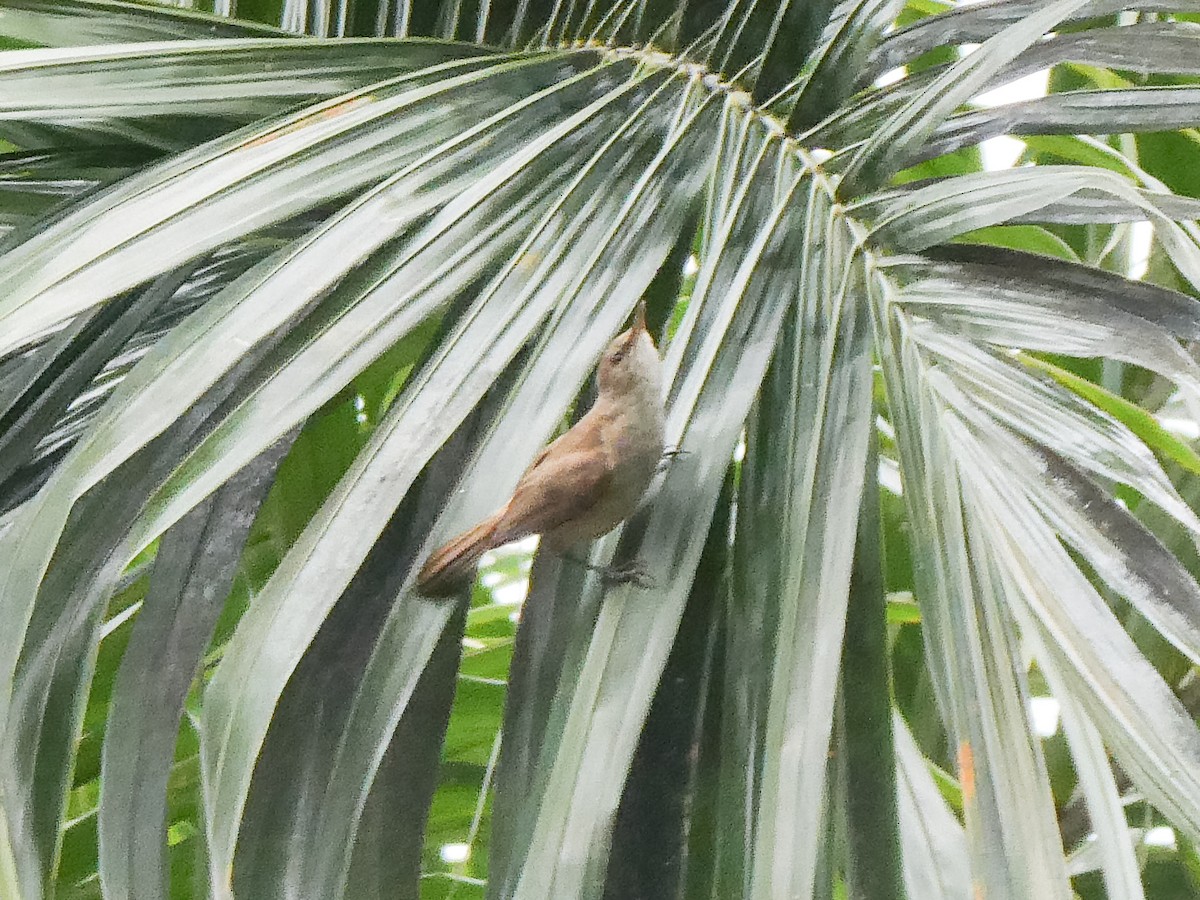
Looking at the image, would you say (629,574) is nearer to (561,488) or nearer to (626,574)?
(626,574)

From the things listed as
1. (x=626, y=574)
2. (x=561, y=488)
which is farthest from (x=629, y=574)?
(x=561, y=488)

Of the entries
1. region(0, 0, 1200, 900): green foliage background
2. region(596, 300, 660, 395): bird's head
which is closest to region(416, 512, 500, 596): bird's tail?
region(0, 0, 1200, 900): green foliage background

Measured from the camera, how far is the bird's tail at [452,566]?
0.40 m

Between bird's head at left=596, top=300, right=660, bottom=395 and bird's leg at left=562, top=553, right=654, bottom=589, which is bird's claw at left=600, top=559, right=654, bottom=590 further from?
bird's head at left=596, top=300, right=660, bottom=395

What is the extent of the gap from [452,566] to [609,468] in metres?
0.13

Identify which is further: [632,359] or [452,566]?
[632,359]

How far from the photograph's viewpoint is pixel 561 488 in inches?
20.9

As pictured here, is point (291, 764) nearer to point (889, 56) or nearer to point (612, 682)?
point (612, 682)

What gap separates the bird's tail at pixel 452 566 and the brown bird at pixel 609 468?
55 millimetres

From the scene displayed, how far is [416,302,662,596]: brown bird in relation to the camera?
50cm

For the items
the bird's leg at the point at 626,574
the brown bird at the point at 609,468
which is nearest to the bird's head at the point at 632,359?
the brown bird at the point at 609,468

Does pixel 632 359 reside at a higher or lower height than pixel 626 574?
higher

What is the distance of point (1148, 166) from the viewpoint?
986 millimetres

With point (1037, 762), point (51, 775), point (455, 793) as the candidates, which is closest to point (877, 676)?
point (1037, 762)
